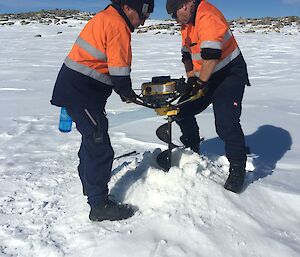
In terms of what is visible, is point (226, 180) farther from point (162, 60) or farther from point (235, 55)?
point (162, 60)

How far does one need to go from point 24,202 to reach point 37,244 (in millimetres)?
679

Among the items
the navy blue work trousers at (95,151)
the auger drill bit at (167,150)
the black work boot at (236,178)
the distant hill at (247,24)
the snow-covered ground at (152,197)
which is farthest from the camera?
the distant hill at (247,24)

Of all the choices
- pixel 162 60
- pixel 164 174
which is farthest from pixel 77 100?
pixel 162 60

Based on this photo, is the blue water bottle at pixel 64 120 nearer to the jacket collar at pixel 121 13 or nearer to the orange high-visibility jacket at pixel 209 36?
the jacket collar at pixel 121 13

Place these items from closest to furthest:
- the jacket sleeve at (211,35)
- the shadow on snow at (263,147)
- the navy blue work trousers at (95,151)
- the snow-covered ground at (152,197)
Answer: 1. the snow-covered ground at (152,197)
2. the navy blue work trousers at (95,151)
3. the jacket sleeve at (211,35)
4. the shadow on snow at (263,147)

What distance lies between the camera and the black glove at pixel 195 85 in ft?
10.4

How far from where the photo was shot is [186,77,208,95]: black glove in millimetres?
3156

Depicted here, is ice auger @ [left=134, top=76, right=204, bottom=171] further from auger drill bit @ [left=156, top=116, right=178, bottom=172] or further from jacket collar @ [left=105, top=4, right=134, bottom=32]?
jacket collar @ [left=105, top=4, right=134, bottom=32]

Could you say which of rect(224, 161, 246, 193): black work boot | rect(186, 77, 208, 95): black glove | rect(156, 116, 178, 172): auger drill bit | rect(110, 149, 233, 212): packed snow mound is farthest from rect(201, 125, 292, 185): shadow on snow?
rect(186, 77, 208, 95): black glove

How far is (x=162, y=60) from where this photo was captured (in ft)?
43.9

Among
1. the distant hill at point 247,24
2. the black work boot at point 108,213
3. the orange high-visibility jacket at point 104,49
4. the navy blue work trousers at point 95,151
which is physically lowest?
the distant hill at point 247,24

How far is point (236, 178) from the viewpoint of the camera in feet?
10.4

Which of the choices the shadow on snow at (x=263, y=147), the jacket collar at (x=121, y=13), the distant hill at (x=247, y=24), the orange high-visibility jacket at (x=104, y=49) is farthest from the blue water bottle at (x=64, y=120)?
the distant hill at (x=247, y=24)

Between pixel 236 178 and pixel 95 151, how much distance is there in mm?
1117
